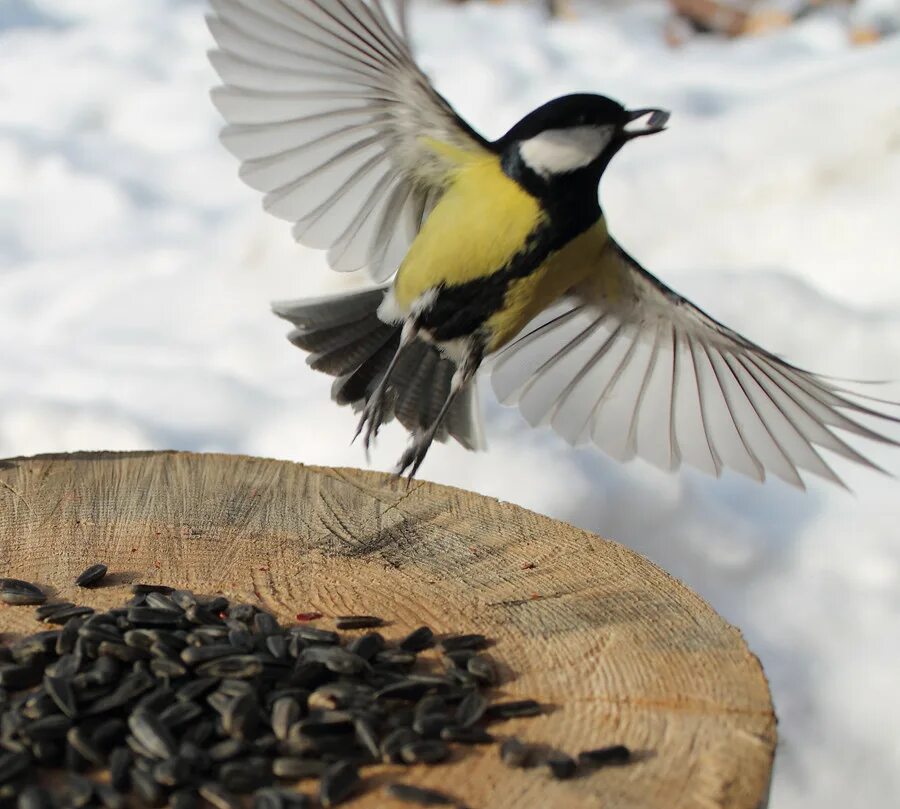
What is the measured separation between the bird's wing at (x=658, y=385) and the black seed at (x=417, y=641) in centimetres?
45

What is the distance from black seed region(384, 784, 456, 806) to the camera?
1064 millimetres

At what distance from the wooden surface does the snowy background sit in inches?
20.1

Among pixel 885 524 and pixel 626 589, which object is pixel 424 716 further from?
pixel 885 524

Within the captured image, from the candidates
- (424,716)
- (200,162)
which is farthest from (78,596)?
(200,162)

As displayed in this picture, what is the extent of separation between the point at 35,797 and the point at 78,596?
43 centimetres

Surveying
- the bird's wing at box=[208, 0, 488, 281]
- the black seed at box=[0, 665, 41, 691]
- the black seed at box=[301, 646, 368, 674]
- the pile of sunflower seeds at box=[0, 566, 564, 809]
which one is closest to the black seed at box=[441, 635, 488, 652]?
the pile of sunflower seeds at box=[0, 566, 564, 809]

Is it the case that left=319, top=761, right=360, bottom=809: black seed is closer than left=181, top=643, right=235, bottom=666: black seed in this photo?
Yes

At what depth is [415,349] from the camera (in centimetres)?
164

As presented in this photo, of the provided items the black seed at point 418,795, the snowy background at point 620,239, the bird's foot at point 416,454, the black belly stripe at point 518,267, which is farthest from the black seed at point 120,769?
the snowy background at point 620,239

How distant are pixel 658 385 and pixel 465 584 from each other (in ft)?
1.39

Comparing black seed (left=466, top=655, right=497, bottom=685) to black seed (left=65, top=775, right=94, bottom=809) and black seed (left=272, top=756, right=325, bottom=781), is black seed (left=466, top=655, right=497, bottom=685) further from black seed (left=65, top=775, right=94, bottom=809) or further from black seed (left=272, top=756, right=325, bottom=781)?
black seed (left=65, top=775, right=94, bottom=809)

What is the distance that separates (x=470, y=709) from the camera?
1.20 metres

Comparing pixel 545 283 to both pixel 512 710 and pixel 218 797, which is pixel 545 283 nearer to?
pixel 512 710

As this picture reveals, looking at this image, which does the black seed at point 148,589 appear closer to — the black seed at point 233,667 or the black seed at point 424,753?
the black seed at point 233,667
